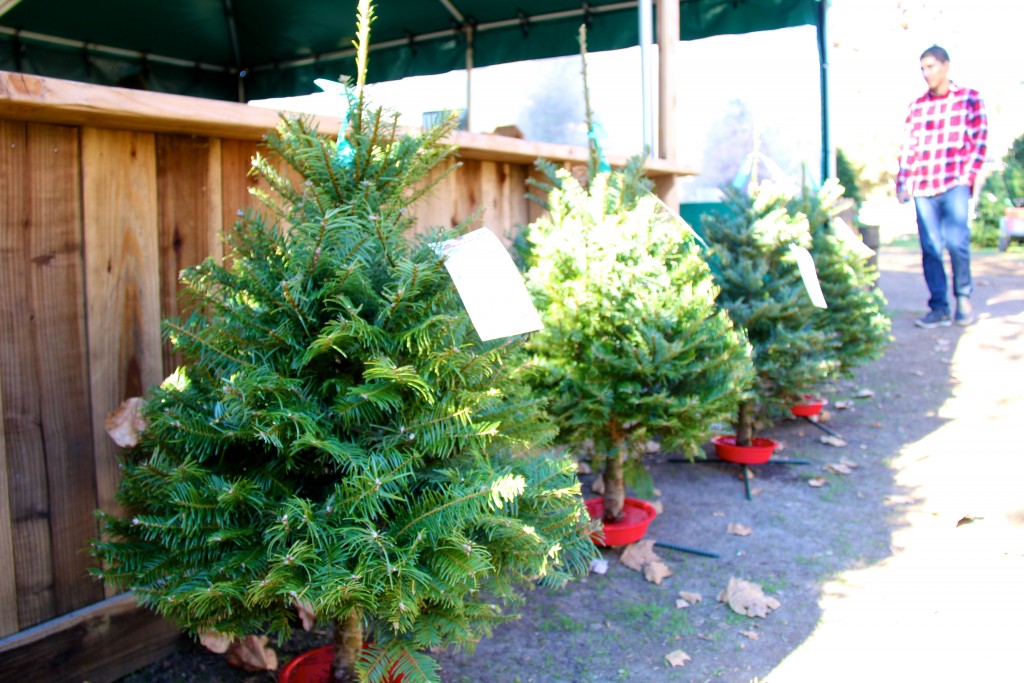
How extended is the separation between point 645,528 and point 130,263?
A: 2273 mm

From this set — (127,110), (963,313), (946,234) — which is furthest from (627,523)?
(963,313)

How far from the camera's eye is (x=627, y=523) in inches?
137

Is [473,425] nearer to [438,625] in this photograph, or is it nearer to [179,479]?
[438,625]

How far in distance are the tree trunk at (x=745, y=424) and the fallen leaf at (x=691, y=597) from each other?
1592 millimetres

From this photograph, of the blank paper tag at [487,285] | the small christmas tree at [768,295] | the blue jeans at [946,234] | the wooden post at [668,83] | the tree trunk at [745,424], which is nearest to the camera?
the blank paper tag at [487,285]

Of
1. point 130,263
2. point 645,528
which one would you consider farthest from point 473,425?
point 645,528

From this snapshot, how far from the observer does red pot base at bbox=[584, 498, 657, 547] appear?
3416mm

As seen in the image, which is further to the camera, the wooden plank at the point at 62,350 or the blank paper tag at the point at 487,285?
the wooden plank at the point at 62,350

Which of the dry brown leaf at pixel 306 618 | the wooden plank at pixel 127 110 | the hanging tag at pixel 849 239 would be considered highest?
the wooden plank at pixel 127 110

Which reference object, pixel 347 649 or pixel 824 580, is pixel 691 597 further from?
pixel 347 649

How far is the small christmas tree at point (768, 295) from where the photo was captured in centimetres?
434

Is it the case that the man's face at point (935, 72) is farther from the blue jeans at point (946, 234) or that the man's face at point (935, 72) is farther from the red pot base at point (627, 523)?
the red pot base at point (627, 523)

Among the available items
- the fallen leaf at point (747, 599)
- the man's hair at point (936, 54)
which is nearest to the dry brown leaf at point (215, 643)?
the fallen leaf at point (747, 599)

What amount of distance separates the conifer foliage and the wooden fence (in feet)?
3.48
